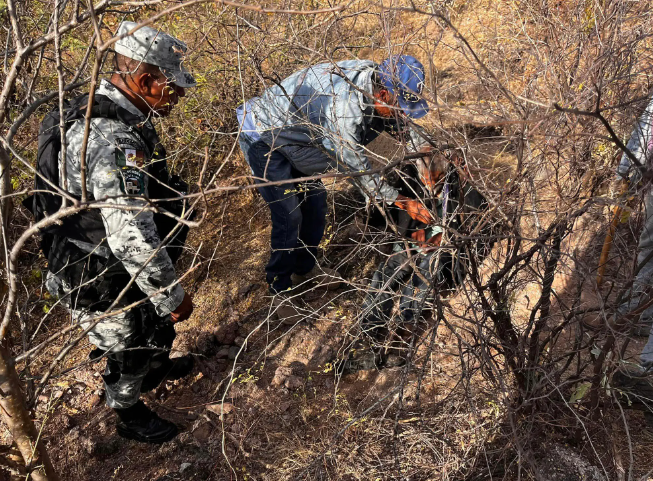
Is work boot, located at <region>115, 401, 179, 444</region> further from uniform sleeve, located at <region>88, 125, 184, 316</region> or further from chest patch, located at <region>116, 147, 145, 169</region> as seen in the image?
chest patch, located at <region>116, 147, 145, 169</region>

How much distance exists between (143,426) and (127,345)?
620 mm

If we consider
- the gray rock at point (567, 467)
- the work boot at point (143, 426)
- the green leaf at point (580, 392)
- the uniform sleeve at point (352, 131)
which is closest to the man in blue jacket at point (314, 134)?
the uniform sleeve at point (352, 131)

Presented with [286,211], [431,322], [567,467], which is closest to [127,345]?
[286,211]

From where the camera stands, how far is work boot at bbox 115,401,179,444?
9.68ft

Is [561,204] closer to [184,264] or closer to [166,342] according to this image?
[166,342]

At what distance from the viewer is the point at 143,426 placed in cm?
299

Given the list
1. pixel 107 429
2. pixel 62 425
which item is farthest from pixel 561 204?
pixel 62 425

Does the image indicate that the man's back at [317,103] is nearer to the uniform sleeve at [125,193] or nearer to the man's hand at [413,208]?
the man's hand at [413,208]

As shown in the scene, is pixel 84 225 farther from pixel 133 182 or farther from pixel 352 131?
pixel 352 131

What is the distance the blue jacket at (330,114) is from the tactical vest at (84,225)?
61 cm

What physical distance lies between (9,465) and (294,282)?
2585 mm

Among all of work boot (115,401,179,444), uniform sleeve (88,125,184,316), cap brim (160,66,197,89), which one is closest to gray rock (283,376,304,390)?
work boot (115,401,179,444)

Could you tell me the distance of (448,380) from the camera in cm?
319

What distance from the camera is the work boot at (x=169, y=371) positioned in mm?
3174
